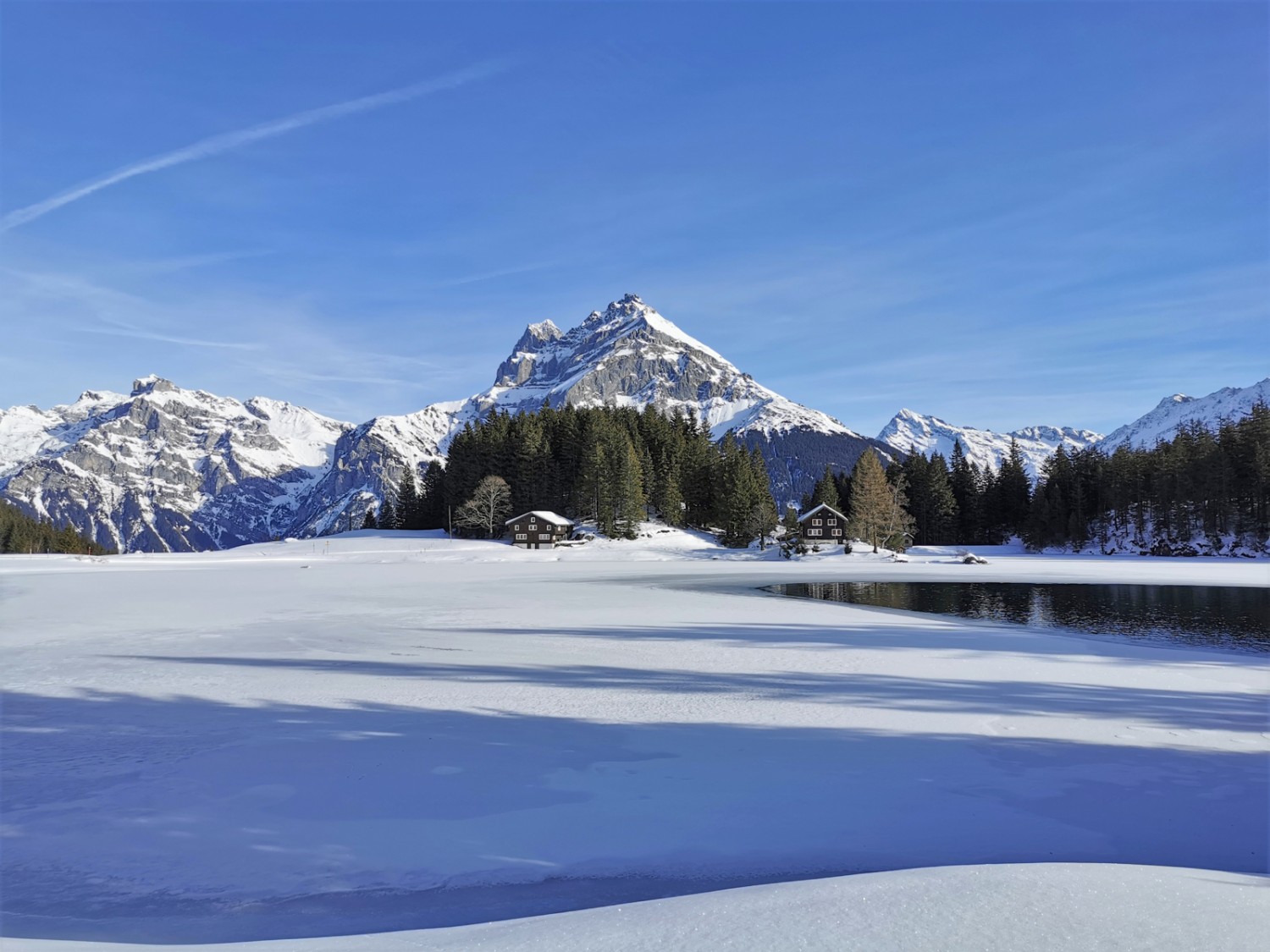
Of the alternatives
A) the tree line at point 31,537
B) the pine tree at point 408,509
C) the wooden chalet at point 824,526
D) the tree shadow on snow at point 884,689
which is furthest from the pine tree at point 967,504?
the tree line at point 31,537

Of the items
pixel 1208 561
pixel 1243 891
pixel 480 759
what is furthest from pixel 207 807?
pixel 1208 561

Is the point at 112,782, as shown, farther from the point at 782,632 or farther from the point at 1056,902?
the point at 782,632

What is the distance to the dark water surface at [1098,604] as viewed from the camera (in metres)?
23.6

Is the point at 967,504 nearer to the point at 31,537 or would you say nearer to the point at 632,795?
the point at 632,795

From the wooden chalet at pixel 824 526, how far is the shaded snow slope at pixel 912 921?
84.6 m

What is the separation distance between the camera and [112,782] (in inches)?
342

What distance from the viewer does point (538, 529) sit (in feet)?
275

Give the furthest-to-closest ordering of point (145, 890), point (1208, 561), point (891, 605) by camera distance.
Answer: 1. point (1208, 561)
2. point (891, 605)
3. point (145, 890)

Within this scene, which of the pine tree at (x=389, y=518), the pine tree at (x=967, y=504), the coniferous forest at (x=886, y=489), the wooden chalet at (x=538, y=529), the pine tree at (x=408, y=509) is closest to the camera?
the coniferous forest at (x=886, y=489)

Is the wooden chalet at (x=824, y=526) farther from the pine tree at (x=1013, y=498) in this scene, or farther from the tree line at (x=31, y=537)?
the tree line at (x=31, y=537)

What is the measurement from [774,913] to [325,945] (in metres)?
3.27

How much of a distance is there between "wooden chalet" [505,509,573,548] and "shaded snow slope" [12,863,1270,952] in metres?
78.4

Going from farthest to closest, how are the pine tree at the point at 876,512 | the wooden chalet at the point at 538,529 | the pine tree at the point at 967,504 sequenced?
the pine tree at the point at 967,504, the wooden chalet at the point at 538,529, the pine tree at the point at 876,512

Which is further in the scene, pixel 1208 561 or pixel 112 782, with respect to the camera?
pixel 1208 561
